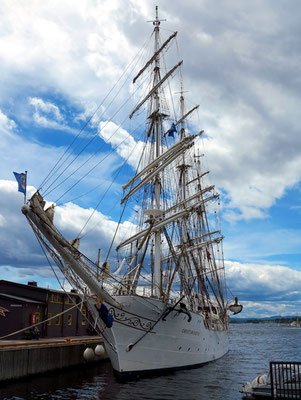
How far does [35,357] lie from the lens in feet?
73.9

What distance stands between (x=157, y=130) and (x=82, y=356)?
19002 mm

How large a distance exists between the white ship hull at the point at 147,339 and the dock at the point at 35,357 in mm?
4366

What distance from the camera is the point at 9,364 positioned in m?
20.3

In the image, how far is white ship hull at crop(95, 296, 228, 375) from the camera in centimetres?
2158

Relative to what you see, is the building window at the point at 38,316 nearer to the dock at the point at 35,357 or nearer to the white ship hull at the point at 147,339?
the dock at the point at 35,357

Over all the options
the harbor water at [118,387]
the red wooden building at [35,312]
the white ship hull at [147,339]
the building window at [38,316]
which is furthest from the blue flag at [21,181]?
the building window at [38,316]

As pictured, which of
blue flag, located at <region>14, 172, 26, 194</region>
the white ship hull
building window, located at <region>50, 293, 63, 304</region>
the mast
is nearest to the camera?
blue flag, located at <region>14, 172, 26, 194</region>

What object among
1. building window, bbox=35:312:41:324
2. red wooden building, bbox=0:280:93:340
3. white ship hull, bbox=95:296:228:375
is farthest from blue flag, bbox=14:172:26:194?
building window, bbox=35:312:41:324

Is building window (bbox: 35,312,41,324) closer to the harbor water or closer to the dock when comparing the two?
the dock

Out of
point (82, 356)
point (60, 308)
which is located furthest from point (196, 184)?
point (82, 356)

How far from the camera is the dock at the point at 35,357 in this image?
20219 mm

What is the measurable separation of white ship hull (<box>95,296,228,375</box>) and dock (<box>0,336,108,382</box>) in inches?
172

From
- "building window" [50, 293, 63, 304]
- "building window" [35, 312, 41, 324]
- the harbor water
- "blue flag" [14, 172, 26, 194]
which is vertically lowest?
the harbor water

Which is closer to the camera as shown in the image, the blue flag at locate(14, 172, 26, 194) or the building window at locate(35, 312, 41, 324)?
the blue flag at locate(14, 172, 26, 194)
